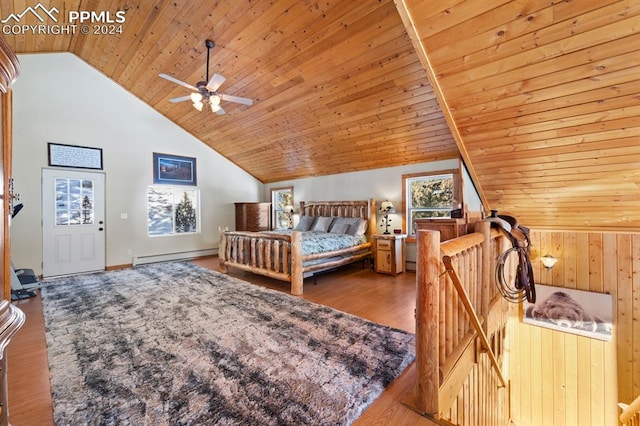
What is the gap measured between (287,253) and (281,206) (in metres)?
4.29

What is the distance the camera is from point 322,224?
6.16 metres

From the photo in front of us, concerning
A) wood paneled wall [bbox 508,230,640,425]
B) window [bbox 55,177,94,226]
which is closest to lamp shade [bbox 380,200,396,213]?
wood paneled wall [bbox 508,230,640,425]

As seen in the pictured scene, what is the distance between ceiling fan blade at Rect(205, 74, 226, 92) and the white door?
384 cm

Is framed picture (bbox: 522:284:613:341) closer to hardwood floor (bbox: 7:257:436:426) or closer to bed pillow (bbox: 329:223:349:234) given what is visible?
hardwood floor (bbox: 7:257:436:426)

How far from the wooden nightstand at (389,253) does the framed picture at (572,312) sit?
1.97m

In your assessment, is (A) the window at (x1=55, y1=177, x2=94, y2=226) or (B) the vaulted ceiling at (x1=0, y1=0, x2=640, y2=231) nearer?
(B) the vaulted ceiling at (x1=0, y1=0, x2=640, y2=231)

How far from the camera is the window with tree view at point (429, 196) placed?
4.95 meters

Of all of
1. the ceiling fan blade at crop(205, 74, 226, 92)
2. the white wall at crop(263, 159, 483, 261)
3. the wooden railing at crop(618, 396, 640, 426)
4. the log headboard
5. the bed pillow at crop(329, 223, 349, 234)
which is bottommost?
the wooden railing at crop(618, 396, 640, 426)

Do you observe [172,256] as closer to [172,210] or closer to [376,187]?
[172,210]

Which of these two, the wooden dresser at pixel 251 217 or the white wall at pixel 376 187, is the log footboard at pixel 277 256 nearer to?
the white wall at pixel 376 187

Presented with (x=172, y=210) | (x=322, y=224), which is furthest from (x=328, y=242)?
(x=172, y=210)

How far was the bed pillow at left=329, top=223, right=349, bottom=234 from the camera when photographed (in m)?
5.66

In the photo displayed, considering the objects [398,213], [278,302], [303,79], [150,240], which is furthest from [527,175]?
[150,240]

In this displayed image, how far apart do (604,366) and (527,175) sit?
106 inches
